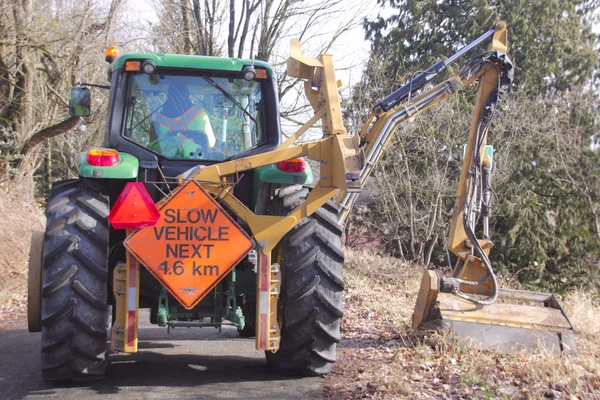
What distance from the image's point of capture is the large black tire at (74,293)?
4.79m

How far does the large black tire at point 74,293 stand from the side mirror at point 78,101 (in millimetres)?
1705

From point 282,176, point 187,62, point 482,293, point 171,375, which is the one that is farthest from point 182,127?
point 482,293

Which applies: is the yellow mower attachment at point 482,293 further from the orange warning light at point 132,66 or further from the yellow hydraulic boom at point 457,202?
the orange warning light at point 132,66

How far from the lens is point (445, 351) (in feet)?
20.1

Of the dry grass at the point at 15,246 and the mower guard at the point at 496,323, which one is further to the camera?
the dry grass at the point at 15,246

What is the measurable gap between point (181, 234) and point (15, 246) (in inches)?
392

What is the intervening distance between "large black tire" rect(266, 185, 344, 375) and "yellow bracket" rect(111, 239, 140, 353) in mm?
1147

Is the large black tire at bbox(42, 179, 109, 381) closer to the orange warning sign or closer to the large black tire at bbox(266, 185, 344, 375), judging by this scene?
the orange warning sign

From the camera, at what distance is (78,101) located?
642 cm

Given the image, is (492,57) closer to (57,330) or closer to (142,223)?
(142,223)

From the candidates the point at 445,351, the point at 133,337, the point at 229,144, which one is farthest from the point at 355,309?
the point at 133,337

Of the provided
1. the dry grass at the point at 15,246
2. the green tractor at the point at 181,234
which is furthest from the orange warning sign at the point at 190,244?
the dry grass at the point at 15,246

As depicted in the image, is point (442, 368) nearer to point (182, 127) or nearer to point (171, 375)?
point (171, 375)

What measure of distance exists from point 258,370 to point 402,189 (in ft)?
38.7
